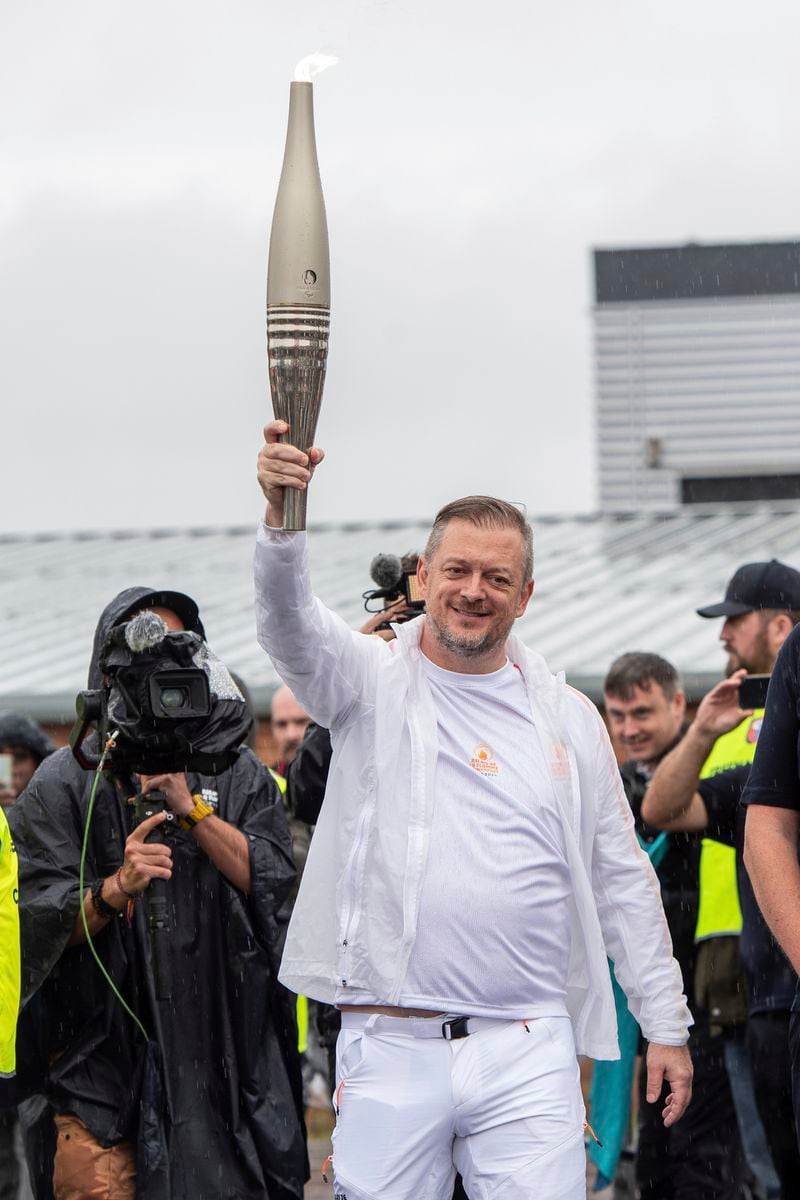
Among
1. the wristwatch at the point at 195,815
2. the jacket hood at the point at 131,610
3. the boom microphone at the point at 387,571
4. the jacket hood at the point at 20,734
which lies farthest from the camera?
the jacket hood at the point at 20,734

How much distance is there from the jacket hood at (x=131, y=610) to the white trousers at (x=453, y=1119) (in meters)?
1.50

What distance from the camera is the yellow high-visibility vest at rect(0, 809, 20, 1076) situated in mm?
4840

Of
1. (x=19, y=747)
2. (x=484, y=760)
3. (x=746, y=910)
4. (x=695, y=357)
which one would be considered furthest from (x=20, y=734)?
(x=695, y=357)

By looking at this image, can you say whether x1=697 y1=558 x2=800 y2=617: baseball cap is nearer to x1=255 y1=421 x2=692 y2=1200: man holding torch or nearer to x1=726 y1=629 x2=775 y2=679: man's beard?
x1=726 y1=629 x2=775 y2=679: man's beard

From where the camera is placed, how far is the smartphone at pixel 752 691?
21.3 feet

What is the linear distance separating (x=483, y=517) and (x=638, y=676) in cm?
306

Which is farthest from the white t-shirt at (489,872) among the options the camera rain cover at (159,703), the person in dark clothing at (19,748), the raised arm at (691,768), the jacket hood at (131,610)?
the person in dark clothing at (19,748)

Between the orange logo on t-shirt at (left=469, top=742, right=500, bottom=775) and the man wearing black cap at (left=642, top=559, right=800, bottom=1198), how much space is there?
1.73 m

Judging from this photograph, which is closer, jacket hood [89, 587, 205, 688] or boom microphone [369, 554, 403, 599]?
jacket hood [89, 587, 205, 688]

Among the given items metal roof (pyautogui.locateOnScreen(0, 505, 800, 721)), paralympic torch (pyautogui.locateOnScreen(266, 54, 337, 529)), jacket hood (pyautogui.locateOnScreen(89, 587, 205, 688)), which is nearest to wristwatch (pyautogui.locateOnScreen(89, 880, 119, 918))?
jacket hood (pyautogui.locateOnScreen(89, 587, 205, 688))

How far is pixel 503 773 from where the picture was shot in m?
4.73

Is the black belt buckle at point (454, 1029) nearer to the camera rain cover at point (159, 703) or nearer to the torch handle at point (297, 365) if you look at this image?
the camera rain cover at point (159, 703)

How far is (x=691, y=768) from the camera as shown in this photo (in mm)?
6660

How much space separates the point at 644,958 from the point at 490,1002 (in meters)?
0.56
